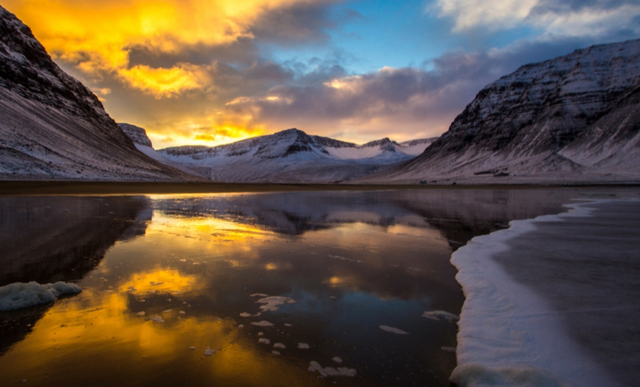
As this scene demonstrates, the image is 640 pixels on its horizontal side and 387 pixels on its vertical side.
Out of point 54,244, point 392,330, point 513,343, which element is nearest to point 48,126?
point 54,244

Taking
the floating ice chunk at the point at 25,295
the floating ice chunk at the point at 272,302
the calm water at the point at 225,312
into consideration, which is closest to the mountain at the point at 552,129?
the calm water at the point at 225,312

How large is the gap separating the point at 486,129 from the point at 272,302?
193 metres

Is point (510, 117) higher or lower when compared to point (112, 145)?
higher

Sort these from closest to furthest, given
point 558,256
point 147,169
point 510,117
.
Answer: point 558,256
point 147,169
point 510,117

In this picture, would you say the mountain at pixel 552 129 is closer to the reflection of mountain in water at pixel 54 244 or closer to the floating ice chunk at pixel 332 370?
the reflection of mountain in water at pixel 54 244

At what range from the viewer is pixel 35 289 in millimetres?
6344

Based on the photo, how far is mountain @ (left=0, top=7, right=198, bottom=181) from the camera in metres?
75.9

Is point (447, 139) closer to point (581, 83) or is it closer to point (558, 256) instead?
point (581, 83)

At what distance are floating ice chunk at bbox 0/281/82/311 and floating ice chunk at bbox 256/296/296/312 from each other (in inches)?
157

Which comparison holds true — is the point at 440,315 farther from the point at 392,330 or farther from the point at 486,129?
the point at 486,129

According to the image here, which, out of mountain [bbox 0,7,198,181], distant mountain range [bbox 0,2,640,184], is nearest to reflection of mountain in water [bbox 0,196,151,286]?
distant mountain range [bbox 0,2,640,184]

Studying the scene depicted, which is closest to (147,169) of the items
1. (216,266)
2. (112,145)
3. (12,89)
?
(112,145)

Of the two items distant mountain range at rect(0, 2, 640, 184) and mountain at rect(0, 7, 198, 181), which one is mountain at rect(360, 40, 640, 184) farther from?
mountain at rect(0, 7, 198, 181)

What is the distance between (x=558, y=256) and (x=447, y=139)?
199 m
